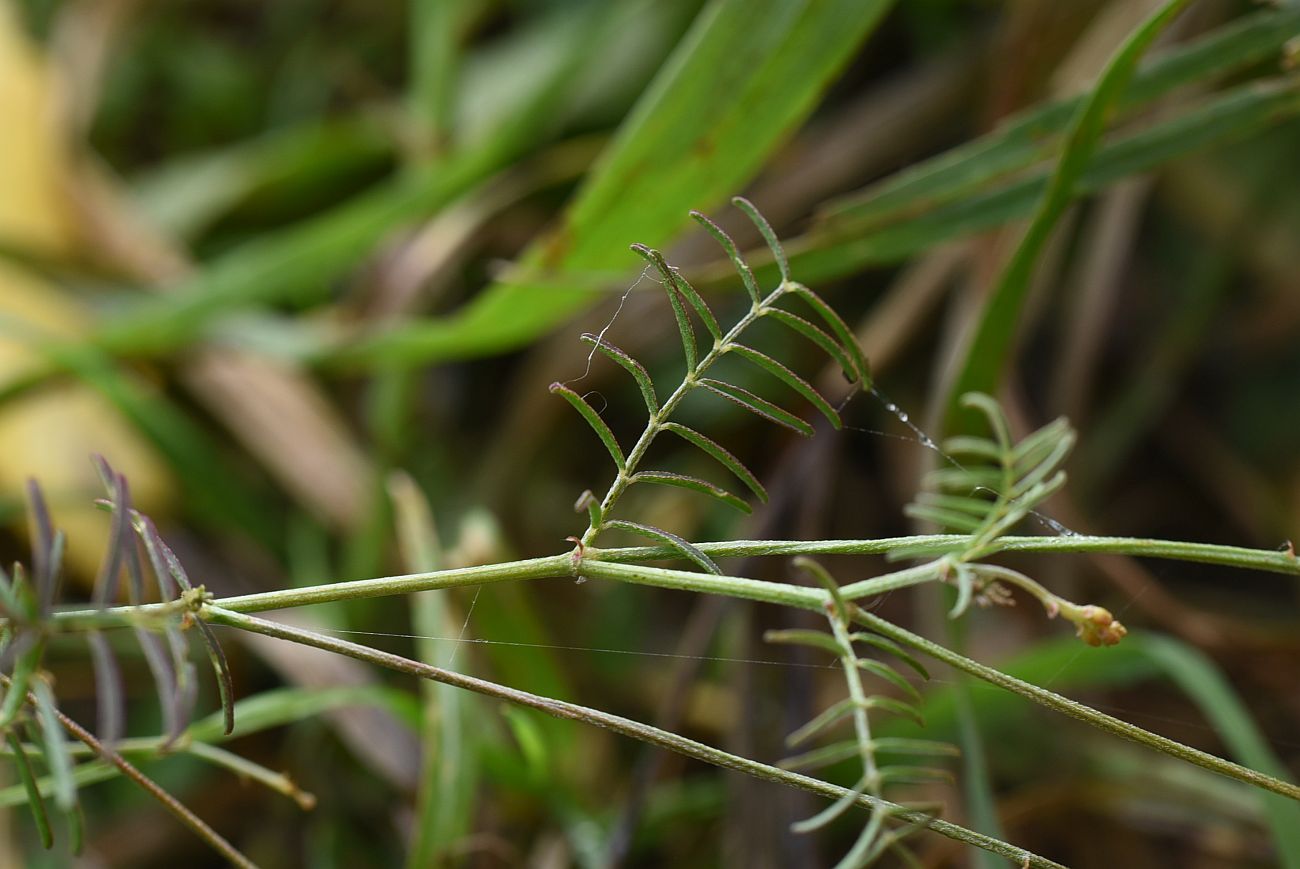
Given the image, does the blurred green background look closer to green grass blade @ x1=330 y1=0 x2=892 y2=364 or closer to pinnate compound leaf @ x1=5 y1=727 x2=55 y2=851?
green grass blade @ x1=330 y1=0 x2=892 y2=364

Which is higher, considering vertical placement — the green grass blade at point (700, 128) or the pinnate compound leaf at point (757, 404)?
the green grass blade at point (700, 128)

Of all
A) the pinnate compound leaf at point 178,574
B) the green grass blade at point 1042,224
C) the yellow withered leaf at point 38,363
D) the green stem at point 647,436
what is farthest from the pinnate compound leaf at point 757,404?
the yellow withered leaf at point 38,363

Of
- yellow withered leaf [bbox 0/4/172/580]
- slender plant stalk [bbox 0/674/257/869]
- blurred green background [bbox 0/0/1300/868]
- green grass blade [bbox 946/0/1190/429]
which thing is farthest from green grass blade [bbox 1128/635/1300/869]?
yellow withered leaf [bbox 0/4/172/580]

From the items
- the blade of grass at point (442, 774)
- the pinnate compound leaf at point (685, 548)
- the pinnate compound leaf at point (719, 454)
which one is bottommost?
the blade of grass at point (442, 774)

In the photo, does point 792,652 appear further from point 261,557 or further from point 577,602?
point 261,557

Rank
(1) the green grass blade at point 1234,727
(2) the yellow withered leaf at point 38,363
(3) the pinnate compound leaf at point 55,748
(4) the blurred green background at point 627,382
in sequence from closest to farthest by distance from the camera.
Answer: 1. (3) the pinnate compound leaf at point 55,748
2. (1) the green grass blade at point 1234,727
3. (4) the blurred green background at point 627,382
4. (2) the yellow withered leaf at point 38,363

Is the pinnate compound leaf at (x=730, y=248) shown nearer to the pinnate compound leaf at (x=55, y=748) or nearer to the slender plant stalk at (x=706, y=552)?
the slender plant stalk at (x=706, y=552)

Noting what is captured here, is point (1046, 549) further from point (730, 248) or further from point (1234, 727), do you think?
point (1234, 727)
